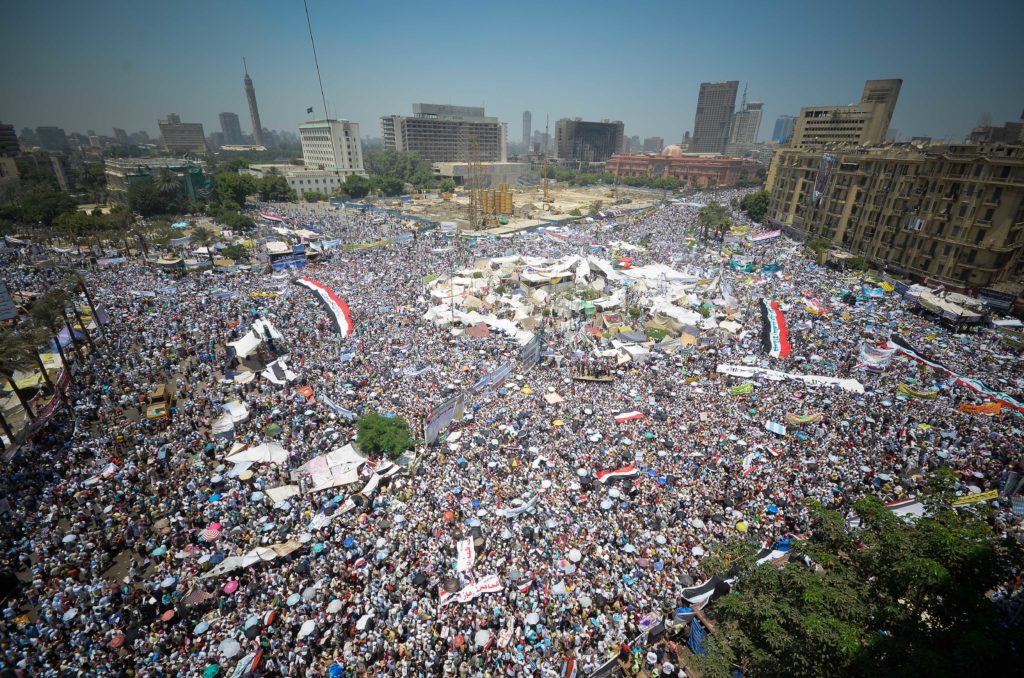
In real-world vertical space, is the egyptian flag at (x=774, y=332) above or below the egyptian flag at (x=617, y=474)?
above

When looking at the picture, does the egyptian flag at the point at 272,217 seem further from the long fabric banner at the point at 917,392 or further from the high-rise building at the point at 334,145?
the long fabric banner at the point at 917,392

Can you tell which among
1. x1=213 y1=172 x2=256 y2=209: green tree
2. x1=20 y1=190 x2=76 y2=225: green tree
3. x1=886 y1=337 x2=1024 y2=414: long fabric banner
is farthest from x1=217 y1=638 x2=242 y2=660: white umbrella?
x1=213 y1=172 x2=256 y2=209: green tree

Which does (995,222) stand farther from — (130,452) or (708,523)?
(130,452)

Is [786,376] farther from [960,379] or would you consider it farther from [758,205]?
[758,205]

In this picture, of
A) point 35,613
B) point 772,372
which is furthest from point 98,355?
point 772,372

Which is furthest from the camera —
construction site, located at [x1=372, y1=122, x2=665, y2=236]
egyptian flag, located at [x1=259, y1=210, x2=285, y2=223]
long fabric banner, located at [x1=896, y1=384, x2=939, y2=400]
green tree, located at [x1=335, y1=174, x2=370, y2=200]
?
green tree, located at [x1=335, y1=174, x2=370, y2=200]

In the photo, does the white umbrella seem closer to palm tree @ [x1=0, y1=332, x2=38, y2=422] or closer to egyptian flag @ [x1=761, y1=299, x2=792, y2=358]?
palm tree @ [x1=0, y1=332, x2=38, y2=422]

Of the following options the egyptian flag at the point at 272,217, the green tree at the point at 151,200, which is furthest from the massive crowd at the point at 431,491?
the green tree at the point at 151,200
